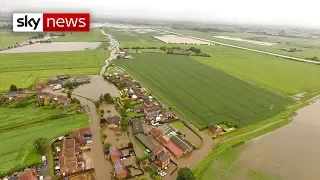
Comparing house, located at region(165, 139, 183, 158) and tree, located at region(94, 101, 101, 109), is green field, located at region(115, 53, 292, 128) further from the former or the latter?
tree, located at region(94, 101, 101, 109)

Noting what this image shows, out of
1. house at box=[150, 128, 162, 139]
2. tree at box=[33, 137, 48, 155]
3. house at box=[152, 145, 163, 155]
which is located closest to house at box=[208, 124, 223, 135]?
house at box=[150, 128, 162, 139]

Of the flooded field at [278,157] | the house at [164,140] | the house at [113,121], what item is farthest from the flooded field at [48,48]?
the flooded field at [278,157]

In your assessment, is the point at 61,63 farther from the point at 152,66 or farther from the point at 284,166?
the point at 284,166

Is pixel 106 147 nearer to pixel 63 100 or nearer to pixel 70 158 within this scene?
pixel 70 158

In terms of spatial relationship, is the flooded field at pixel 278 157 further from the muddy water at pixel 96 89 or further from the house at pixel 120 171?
the muddy water at pixel 96 89

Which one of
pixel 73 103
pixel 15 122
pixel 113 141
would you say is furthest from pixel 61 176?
pixel 73 103

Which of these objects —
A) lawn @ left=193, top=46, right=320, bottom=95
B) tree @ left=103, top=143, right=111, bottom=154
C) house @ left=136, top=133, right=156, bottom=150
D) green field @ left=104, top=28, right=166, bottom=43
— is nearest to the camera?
tree @ left=103, top=143, right=111, bottom=154

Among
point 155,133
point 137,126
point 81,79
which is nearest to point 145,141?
point 155,133
